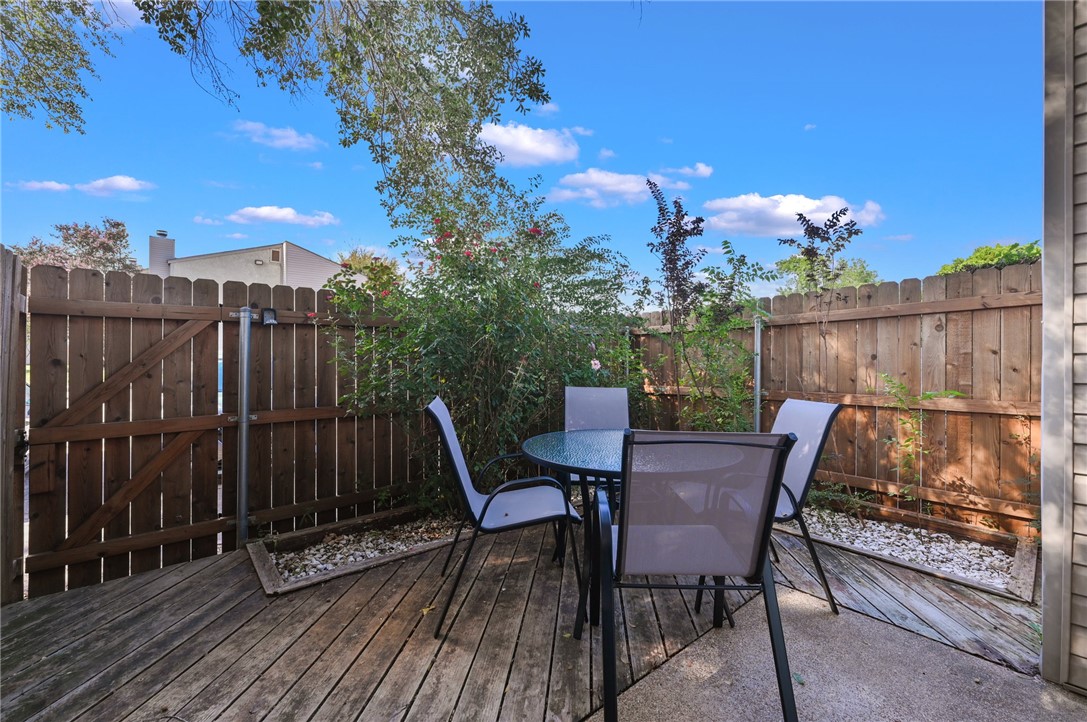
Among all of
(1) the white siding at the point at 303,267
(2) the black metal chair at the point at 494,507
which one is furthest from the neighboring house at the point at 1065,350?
(1) the white siding at the point at 303,267

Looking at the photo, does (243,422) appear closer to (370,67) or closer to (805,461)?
A: (370,67)

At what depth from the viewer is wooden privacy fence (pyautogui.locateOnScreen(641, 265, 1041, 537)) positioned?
2.67 meters

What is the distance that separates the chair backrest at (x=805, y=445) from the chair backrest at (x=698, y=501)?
0.76 m

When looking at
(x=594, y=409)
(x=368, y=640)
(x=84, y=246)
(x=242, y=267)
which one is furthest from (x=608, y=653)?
(x=242, y=267)

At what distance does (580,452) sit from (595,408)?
3.49 ft

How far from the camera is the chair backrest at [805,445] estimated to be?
1.99m

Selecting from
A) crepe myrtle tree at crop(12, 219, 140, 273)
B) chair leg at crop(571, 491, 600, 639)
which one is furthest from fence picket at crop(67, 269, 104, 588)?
crepe myrtle tree at crop(12, 219, 140, 273)

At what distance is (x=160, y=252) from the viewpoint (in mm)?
12867

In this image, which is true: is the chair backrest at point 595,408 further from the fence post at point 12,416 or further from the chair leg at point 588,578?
the fence post at point 12,416

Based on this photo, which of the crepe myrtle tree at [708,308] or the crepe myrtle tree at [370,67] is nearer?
the crepe myrtle tree at [370,67]

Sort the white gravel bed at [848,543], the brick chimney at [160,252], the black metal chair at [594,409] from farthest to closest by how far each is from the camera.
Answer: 1. the brick chimney at [160,252]
2. the black metal chair at [594,409]
3. the white gravel bed at [848,543]

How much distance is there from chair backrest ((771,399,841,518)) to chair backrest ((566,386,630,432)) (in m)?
1.10

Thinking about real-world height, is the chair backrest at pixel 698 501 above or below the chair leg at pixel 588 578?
above

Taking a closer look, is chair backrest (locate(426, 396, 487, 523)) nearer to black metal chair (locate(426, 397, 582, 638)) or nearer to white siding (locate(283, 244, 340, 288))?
black metal chair (locate(426, 397, 582, 638))
